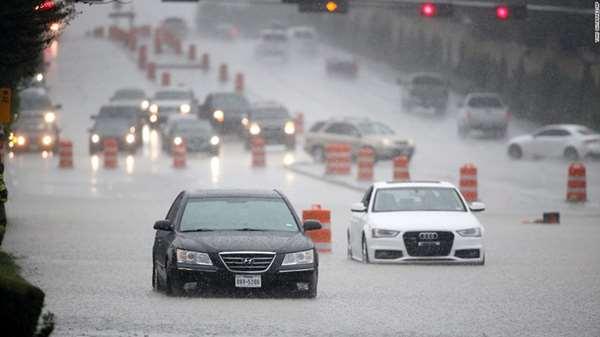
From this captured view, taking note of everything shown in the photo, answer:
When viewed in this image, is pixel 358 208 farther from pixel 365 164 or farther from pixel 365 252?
pixel 365 164

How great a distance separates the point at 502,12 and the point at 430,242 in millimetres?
Answer: 26889

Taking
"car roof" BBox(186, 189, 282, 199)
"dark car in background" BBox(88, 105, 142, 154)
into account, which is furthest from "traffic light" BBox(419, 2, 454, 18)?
"car roof" BBox(186, 189, 282, 199)

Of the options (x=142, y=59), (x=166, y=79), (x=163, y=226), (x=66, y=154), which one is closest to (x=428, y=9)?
(x=66, y=154)

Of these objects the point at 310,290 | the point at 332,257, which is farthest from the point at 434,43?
the point at 310,290

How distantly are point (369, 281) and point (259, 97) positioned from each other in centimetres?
6339

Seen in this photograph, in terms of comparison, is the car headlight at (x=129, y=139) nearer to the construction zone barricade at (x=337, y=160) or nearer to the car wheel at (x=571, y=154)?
the construction zone barricade at (x=337, y=160)

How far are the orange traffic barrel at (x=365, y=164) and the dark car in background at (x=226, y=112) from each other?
70.6 feet

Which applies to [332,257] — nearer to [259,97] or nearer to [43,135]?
[43,135]

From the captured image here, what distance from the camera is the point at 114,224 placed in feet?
112

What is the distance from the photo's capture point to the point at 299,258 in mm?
18594

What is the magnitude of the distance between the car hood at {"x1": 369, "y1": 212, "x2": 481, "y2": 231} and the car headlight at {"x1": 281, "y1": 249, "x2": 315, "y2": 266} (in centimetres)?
587

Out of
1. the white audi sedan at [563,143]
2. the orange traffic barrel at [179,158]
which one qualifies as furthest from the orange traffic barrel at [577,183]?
the orange traffic barrel at [179,158]

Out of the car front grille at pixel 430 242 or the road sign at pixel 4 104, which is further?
the road sign at pixel 4 104

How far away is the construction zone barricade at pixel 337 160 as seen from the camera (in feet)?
166
